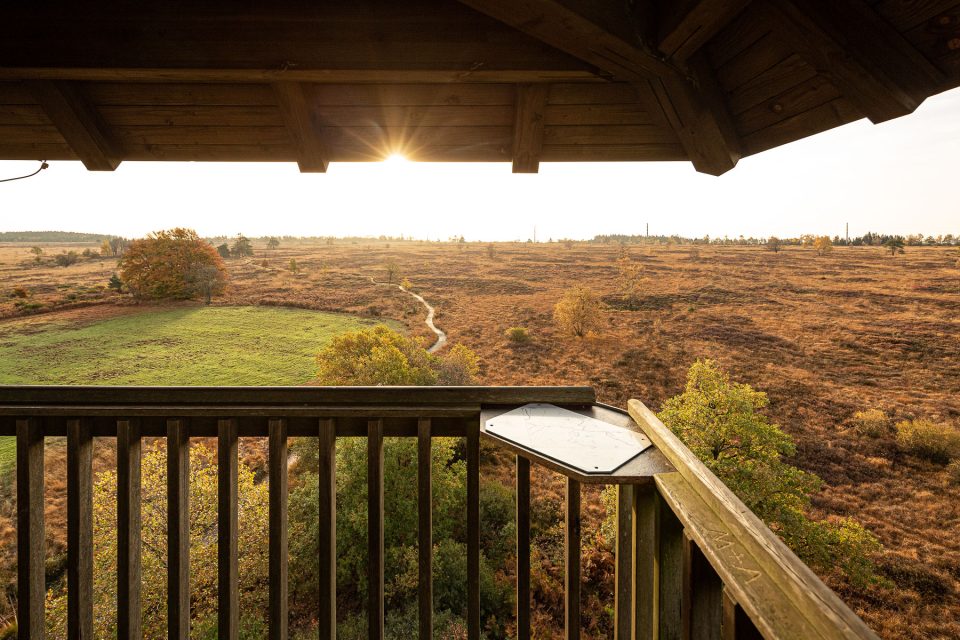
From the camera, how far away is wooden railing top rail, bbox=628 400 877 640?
646mm

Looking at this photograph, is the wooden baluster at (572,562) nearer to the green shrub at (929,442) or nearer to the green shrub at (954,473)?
the green shrub at (954,473)

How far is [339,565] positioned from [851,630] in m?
16.5

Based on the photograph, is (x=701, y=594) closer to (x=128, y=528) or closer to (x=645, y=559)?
(x=645, y=559)

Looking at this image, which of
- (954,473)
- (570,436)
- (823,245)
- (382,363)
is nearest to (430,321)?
(382,363)

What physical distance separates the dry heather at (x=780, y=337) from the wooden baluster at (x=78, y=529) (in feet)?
72.3

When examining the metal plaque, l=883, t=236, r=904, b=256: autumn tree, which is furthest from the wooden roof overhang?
l=883, t=236, r=904, b=256: autumn tree

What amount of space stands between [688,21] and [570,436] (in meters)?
1.20

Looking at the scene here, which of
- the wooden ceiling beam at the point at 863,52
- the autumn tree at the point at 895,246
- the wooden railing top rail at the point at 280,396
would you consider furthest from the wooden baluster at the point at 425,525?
the autumn tree at the point at 895,246

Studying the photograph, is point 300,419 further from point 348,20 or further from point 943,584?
point 943,584

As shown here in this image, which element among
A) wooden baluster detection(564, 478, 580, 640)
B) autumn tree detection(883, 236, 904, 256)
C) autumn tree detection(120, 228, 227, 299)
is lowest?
wooden baluster detection(564, 478, 580, 640)

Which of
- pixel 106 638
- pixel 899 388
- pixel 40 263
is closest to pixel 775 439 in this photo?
pixel 106 638

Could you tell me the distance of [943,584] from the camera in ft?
57.3

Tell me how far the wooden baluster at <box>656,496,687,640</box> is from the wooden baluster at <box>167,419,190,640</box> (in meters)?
1.57

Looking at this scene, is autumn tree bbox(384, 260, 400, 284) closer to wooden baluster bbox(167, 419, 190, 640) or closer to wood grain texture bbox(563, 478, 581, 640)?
wooden baluster bbox(167, 419, 190, 640)
